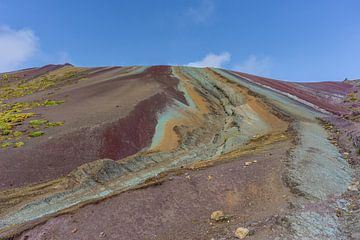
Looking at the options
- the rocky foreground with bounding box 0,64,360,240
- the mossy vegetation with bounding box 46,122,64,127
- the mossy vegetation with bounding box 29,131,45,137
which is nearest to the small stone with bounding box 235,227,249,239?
the rocky foreground with bounding box 0,64,360,240

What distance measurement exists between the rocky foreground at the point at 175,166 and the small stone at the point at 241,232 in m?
0.03

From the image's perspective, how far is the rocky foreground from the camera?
447 inches

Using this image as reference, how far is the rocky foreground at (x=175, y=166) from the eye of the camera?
1134 cm

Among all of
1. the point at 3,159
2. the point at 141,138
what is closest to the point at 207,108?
the point at 141,138

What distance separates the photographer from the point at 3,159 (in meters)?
18.5

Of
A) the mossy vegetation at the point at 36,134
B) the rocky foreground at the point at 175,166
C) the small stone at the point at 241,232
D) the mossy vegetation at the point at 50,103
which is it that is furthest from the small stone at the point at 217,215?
the mossy vegetation at the point at 50,103

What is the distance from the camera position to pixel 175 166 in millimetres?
18000

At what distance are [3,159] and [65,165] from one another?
290 cm

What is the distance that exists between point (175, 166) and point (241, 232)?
8216 millimetres

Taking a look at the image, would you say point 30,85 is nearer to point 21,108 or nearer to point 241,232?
point 21,108

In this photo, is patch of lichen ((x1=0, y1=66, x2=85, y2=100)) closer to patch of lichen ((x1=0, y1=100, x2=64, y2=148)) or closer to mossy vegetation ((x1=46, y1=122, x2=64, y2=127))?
patch of lichen ((x1=0, y1=100, x2=64, y2=148))

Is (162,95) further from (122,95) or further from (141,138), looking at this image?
(141,138)

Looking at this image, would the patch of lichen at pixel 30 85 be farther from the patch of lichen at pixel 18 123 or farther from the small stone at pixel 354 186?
the small stone at pixel 354 186

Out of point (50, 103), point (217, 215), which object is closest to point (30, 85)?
point (50, 103)
